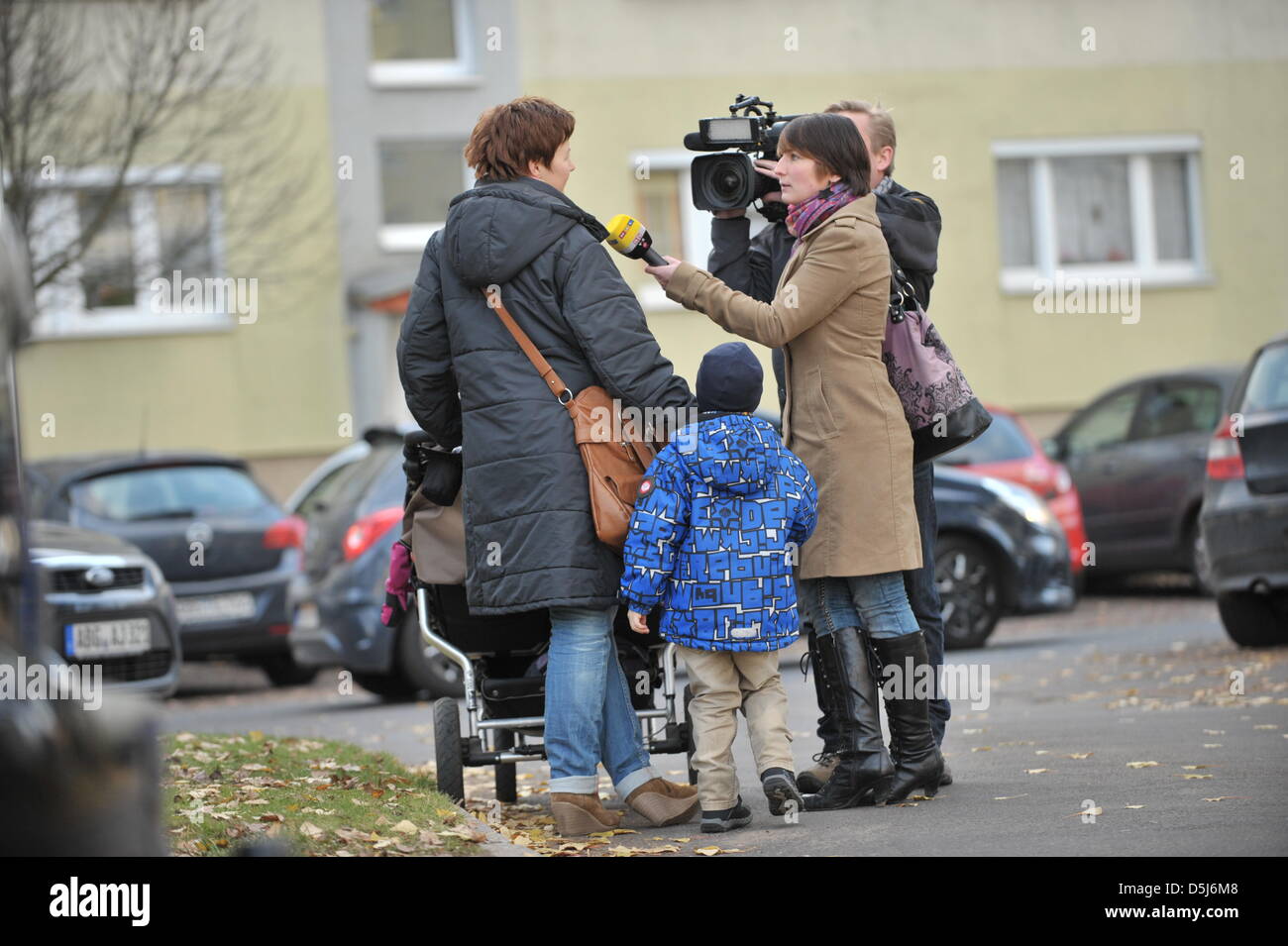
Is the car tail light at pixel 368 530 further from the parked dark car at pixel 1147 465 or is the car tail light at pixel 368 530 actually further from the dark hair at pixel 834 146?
the parked dark car at pixel 1147 465

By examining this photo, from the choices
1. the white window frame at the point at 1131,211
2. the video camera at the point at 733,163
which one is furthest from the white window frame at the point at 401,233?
the video camera at the point at 733,163

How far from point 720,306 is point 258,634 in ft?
27.6

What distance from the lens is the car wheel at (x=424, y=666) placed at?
1137 cm

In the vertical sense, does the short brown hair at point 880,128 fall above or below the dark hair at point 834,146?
above

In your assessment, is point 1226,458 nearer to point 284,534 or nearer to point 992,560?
point 992,560

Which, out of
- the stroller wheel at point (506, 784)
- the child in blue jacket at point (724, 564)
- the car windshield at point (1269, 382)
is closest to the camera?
the child in blue jacket at point (724, 564)

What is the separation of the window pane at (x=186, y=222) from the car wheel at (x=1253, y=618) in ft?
43.1

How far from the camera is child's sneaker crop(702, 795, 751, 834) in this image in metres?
5.69

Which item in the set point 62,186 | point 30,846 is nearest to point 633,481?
point 30,846

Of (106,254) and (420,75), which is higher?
(420,75)

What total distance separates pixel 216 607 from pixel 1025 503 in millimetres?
5697

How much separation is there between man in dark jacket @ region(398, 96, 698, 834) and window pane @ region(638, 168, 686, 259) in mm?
17660

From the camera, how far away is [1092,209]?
24328 mm

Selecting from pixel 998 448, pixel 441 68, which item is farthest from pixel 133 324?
pixel 998 448
